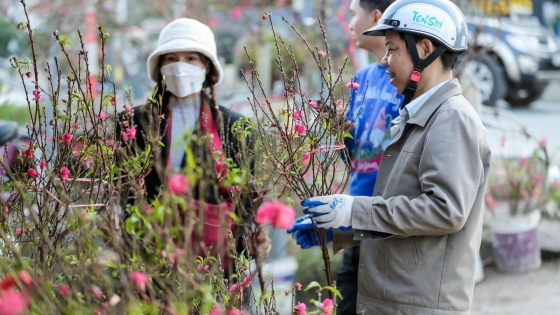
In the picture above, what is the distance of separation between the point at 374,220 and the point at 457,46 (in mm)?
637

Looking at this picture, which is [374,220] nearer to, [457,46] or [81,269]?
[457,46]

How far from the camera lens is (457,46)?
247 cm

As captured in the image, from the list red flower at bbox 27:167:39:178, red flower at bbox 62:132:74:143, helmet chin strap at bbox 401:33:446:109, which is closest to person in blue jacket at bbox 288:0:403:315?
helmet chin strap at bbox 401:33:446:109

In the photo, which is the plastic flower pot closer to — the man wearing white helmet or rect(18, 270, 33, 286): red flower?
the man wearing white helmet

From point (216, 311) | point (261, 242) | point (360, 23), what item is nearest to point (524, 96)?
point (360, 23)

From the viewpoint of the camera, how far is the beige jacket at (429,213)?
2248 millimetres

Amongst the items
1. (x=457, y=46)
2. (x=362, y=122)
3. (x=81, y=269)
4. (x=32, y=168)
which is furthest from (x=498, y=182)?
(x=81, y=269)

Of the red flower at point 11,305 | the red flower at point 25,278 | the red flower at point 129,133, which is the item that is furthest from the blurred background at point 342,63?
the red flower at point 11,305

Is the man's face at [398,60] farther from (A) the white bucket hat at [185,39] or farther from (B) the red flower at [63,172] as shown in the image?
(B) the red flower at [63,172]

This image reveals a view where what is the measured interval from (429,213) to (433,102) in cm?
39

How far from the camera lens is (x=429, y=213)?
87.9 inches

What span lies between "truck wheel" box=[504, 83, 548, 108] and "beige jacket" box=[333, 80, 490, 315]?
1157 centimetres

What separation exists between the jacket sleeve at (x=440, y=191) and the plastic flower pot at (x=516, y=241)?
329 centimetres

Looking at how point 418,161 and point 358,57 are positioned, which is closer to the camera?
point 418,161
